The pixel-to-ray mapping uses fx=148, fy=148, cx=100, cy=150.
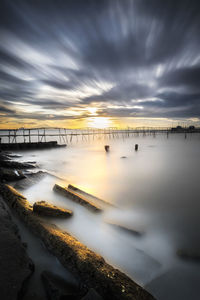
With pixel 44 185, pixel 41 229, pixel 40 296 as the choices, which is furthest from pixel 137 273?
pixel 44 185

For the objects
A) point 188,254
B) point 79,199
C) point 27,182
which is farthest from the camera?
point 27,182

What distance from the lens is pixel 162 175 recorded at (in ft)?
33.6

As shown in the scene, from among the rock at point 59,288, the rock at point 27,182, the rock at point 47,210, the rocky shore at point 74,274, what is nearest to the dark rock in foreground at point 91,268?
the rocky shore at point 74,274

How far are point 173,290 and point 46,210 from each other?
325 cm

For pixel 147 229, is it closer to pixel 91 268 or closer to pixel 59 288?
pixel 91 268

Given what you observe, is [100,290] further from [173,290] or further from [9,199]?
[9,199]

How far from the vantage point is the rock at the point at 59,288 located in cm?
192

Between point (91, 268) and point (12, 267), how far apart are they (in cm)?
111

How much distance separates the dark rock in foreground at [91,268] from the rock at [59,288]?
16 centimetres

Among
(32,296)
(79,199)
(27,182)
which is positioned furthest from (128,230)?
(27,182)

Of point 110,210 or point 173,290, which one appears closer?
point 173,290

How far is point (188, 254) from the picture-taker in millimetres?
3418

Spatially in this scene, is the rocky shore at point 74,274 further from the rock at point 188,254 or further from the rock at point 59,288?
the rock at point 188,254

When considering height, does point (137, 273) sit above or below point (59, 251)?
below
